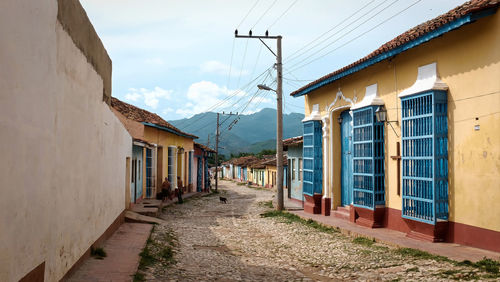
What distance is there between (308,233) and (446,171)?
395 cm

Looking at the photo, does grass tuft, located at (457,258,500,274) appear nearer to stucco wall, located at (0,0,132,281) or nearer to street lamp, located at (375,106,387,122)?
street lamp, located at (375,106,387,122)

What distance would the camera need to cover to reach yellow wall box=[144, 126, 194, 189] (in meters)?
18.9

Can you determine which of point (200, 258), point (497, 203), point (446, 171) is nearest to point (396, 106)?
point (446, 171)

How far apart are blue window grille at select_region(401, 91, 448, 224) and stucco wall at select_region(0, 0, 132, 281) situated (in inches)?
228

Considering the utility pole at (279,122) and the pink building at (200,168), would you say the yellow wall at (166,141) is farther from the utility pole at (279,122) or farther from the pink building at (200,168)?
the utility pole at (279,122)

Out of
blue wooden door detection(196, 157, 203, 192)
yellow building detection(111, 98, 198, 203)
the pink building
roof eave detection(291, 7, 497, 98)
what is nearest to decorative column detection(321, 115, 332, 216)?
roof eave detection(291, 7, 497, 98)

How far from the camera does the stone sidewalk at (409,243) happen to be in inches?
266

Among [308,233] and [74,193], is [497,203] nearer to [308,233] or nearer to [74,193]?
[308,233]

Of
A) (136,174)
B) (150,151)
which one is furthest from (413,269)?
(150,151)

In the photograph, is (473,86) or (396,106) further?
(396,106)

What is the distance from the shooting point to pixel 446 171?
26.1 feet

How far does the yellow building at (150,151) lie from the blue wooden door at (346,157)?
660 cm

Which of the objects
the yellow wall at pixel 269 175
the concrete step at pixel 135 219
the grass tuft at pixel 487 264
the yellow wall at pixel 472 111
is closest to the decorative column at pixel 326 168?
the yellow wall at pixel 472 111

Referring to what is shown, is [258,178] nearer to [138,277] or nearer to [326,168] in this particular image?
[326,168]
